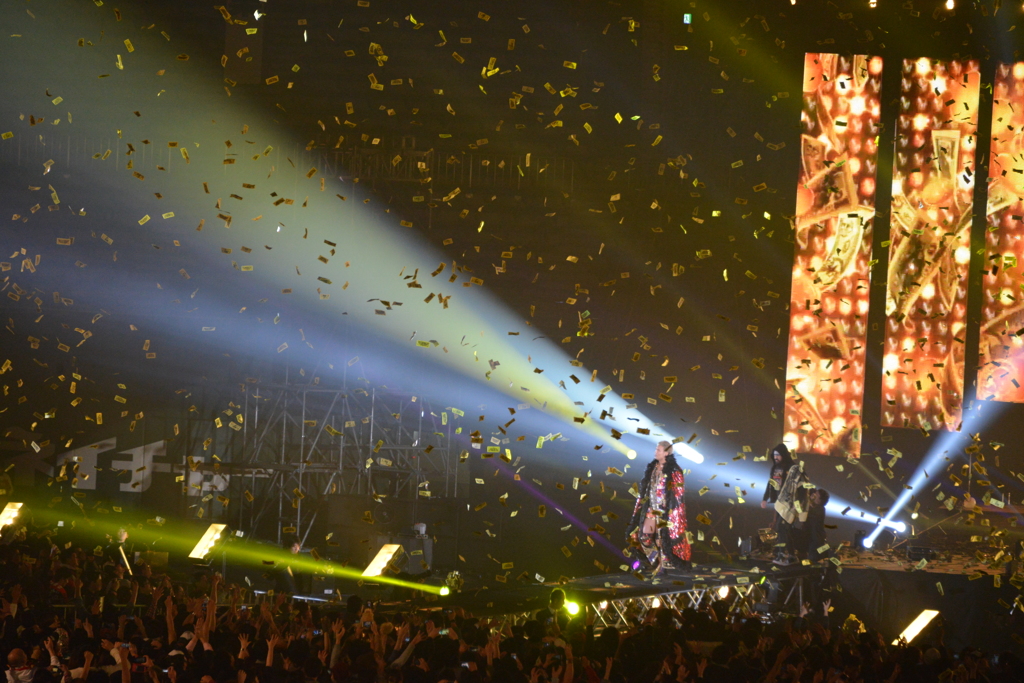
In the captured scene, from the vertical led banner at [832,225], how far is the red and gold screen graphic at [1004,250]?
155cm

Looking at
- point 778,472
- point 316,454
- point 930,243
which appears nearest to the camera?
point 778,472

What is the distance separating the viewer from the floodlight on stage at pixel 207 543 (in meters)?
9.83

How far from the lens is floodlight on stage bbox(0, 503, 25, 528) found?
1025cm

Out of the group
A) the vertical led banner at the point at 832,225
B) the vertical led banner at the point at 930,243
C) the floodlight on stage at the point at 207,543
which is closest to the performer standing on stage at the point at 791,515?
the vertical led banner at the point at 832,225

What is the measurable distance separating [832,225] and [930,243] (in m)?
1.29

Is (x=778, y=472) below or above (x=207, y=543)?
above

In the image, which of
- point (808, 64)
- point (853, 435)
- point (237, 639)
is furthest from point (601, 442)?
point (237, 639)

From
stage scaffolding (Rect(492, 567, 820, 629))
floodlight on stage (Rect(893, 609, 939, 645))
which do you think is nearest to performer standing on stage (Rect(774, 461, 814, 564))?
stage scaffolding (Rect(492, 567, 820, 629))

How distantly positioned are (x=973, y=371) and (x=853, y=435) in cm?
182

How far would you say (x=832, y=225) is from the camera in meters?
12.6

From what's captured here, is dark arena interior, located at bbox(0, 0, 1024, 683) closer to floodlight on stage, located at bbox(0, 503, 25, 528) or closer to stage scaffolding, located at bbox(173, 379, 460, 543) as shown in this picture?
stage scaffolding, located at bbox(173, 379, 460, 543)

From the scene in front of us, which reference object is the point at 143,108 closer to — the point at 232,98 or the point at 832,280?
the point at 232,98

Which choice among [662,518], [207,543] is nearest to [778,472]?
[662,518]

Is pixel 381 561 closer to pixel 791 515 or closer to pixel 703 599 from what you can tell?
pixel 703 599
